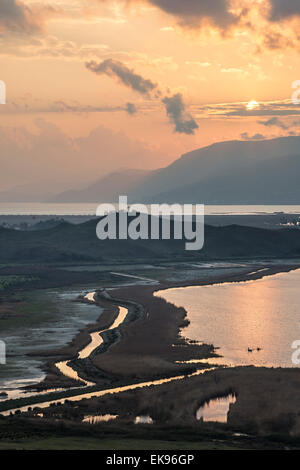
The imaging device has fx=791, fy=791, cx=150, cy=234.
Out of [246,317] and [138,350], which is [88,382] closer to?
[138,350]

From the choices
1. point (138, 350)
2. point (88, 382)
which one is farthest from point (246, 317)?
point (88, 382)

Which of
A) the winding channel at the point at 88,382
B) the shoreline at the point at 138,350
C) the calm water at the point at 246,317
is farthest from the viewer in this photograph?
the calm water at the point at 246,317

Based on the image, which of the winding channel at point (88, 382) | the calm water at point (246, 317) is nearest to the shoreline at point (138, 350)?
the winding channel at point (88, 382)

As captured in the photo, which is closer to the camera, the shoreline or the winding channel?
the winding channel

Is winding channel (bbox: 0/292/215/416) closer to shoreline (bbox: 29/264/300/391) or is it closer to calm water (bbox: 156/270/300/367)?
shoreline (bbox: 29/264/300/391)

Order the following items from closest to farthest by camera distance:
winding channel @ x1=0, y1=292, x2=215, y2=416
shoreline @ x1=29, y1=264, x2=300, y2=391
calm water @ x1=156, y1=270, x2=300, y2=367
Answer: winding channel @ x1=0, y1=292, x2=215, y2=416, shoreline @ x1=29, y1=264, x2=300, y2=391, calm water @ x1=156, y1=270, x2=300, y2=367

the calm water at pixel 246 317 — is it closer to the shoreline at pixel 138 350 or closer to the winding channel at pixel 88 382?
the shoreline at pixel 138 350

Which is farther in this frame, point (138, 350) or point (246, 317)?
point (246, 317)

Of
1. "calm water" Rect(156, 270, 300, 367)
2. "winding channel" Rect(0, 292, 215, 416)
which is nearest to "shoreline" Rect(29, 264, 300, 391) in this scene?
"winding channel" Rect(0, 292, 215, 416)
